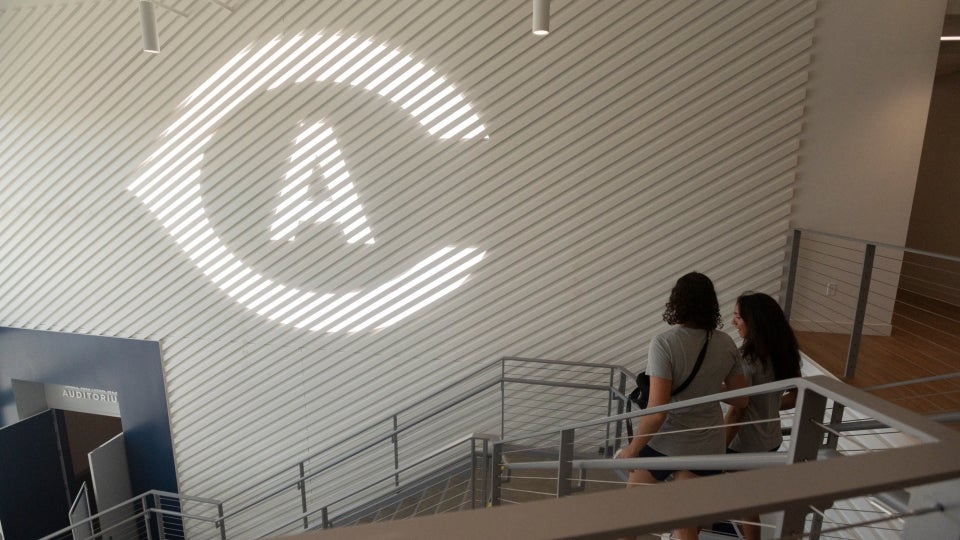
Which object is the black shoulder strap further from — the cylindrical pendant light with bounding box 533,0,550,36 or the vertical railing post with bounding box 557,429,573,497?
the cylindrical pendant light with bounding box 533,0,550,36

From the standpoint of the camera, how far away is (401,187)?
4211 mm

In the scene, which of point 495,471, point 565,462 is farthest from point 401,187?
point 565,462

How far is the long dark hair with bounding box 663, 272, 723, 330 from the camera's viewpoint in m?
1.86

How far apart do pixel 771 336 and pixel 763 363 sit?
0.10m

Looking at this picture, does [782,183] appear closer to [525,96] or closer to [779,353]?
[525,96]

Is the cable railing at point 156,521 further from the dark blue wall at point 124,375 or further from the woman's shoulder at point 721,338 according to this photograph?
the woman's shoulder at point 721,338

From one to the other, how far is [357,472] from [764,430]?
386 centimetres

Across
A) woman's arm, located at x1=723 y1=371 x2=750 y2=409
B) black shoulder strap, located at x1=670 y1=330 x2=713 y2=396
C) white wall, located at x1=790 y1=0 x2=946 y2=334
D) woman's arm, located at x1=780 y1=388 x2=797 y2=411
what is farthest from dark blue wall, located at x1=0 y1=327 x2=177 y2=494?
white wall, located at x1=790 y1=0 x2=946 y2=334

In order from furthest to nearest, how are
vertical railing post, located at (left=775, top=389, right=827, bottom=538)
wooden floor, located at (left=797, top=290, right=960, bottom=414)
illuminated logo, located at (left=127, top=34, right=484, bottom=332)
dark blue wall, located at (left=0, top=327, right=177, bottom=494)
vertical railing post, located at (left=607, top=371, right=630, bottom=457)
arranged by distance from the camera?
dark blue wall, located at (left=0, top=327, right=177, bottom=494), illuminated logo, located at (left=127, top=34, right=484, bottom=332), vertical railing post, located at (left=607, top=371, right=630, bottom=457), wooden floor, located at (left=797, top=290, right=960, bottom=414), vertical railing post, located at (left=775, top=389, right=827, bottom=538)

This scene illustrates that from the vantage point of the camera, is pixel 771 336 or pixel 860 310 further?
pixel 860 310

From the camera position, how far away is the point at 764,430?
6.38 ft

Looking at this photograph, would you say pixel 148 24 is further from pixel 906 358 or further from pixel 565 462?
pixel 906 358

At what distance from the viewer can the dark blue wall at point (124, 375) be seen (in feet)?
17.6

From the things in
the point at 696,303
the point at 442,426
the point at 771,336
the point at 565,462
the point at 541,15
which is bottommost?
the point at 442,426
